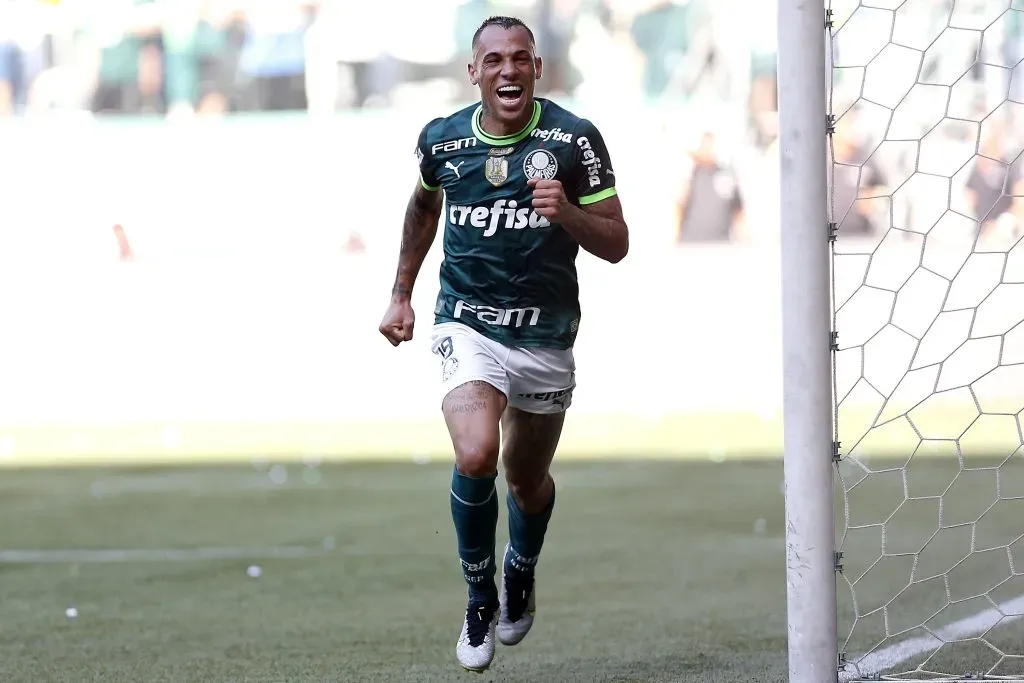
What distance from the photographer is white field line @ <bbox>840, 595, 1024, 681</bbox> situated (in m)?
4.89

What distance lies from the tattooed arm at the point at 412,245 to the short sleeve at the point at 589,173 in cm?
52

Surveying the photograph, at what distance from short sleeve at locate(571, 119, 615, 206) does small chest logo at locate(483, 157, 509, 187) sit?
211 millimetres

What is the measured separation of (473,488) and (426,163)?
105 cm

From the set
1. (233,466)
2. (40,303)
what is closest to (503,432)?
(233,466)

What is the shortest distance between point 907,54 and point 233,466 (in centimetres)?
693

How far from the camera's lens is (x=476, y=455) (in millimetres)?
4902

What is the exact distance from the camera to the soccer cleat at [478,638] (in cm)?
491

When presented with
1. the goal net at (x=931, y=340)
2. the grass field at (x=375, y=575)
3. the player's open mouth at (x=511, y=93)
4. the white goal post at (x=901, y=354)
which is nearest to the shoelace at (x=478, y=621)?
the grass field at (x=375, y=575)

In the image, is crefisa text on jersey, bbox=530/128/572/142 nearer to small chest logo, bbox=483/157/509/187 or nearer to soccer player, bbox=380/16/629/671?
soccer player, bbox=380/16/629/671

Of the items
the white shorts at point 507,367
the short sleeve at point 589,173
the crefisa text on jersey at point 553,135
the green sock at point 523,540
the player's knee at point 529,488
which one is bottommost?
the green sock at point 523,540

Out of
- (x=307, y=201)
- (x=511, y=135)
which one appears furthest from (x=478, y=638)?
(x=307, y=201)

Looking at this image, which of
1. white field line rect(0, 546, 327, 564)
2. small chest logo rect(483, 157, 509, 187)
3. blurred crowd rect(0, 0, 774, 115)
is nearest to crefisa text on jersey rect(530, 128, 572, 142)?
small chest logo rect(483, 157, 509, 187)

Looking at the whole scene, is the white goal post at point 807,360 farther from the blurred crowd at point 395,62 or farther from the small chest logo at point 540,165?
the blurred crowd at point 395,62

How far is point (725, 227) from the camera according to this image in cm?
1557
